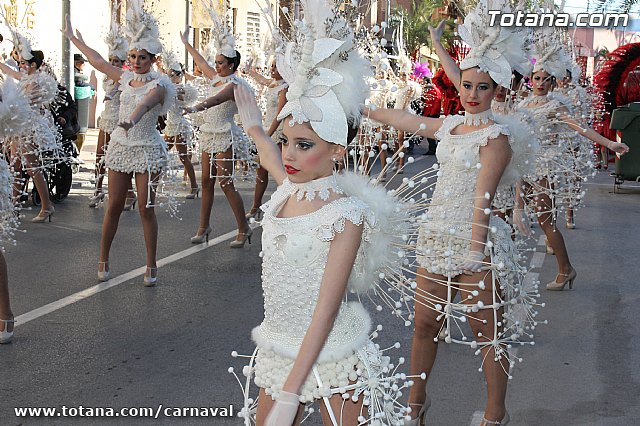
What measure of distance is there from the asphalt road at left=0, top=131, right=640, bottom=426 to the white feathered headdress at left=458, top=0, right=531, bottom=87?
6.20 feet

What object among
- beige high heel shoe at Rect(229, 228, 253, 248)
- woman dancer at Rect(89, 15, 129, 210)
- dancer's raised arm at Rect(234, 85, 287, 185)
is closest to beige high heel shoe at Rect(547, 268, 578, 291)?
beige high heel shoe at Rect(229, 228, 253, 248)

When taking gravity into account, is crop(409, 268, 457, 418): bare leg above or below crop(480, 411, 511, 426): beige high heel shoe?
above

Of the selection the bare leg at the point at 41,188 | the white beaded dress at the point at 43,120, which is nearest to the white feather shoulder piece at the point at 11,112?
the white beaded dress at the point at 43,120

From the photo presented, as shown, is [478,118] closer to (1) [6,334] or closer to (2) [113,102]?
(1) [6,334]

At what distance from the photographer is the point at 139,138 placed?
8219mm

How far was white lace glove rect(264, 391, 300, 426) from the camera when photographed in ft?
9.63

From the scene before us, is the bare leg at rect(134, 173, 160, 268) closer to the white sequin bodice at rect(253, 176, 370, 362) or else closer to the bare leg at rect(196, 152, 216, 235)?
the bare leg at rect(196, 152, 216, 235)

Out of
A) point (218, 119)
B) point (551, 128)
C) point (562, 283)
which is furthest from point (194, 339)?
point (218, 119)

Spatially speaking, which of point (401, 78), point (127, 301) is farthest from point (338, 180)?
point (401, 78)

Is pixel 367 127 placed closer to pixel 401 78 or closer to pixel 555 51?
pixel 555 51

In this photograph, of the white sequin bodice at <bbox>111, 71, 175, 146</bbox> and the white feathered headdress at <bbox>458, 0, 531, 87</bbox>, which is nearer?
the white feathered headdress at <bbox>458, 0, 531, 87</bbox>

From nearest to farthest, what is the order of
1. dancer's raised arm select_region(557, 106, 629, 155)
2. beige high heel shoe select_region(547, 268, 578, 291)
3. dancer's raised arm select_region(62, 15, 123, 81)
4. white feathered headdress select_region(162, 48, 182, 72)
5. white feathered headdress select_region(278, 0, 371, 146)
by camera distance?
white feathered headdress select_region(278, 0, 371, 146), dancer's raised arm select_region(557, 106, 629, 155), dancer's raised arm select_region(62, 15, 123, 81), beige high heel shoe select_region(547, 268, 578, 291), white feathered headdress select_region(162, 48, 182, 72)

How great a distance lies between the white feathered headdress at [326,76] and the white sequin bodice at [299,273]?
0.87 ft

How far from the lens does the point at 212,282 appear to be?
8.46 meters
